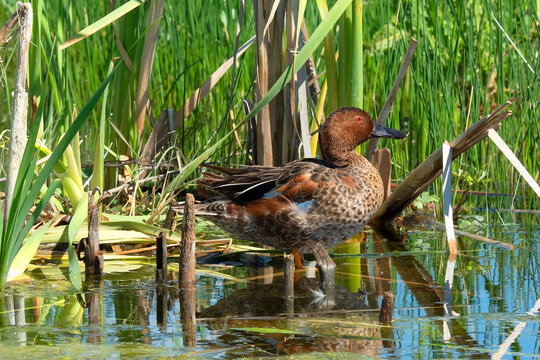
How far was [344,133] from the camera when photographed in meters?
5.02

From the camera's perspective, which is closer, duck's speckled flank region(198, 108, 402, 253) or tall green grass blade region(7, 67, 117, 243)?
tall green grass blade region(7, 67, 117, 243)

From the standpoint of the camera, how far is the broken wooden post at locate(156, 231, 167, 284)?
4.19m

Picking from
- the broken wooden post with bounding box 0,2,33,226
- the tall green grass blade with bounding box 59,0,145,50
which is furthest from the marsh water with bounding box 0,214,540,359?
the tall green grass blade with bounding box 59,0,145,50

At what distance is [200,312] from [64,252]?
49.9 inches

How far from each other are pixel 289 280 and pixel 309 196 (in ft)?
3.24

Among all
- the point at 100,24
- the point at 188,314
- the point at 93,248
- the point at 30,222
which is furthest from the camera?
the point at 100,24

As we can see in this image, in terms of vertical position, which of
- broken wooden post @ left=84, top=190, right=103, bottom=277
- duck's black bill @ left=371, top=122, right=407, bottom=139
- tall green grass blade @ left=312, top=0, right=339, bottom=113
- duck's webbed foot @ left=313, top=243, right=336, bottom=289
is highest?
tall green grass blade @ left=312, top=0, right=339, bottom=113

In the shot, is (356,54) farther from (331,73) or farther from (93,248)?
(93,248)

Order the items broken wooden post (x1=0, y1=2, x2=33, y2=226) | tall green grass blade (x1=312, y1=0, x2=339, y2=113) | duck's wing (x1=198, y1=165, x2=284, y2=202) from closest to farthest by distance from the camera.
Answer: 1. broken wooden post (x1=0, y1=2, x2=33, y2=226)
2. duck's wing (x1=198, y1=165, x2=284, y2=202)
3. tall green grass blade (x1=312, y1=0, x2=339, y2=113)

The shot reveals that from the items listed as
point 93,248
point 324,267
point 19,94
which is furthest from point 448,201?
point 19,94

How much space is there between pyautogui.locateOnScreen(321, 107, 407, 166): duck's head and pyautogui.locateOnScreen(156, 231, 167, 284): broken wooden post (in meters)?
1.29

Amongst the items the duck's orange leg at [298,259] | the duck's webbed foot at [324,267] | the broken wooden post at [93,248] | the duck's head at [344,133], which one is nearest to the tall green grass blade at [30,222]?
the broken wooden post at [93,248]

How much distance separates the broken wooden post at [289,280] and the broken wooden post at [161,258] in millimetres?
672

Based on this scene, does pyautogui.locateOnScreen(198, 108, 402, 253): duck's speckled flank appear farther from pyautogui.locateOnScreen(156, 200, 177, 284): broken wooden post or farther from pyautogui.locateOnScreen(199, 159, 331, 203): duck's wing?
pyautogui.locateOnScreen(156, 200, 177, 284): broken wooden post
